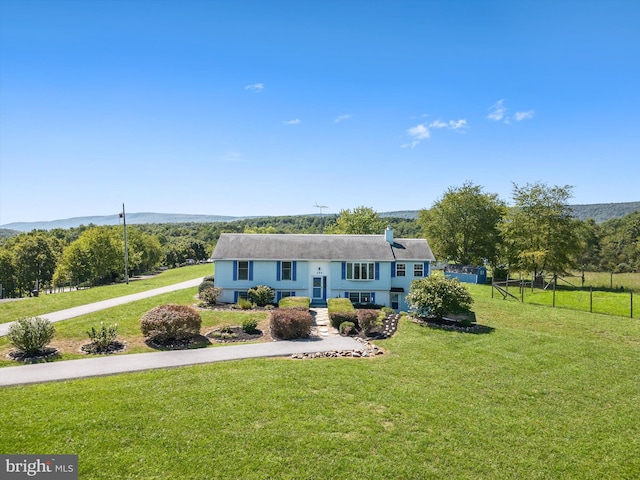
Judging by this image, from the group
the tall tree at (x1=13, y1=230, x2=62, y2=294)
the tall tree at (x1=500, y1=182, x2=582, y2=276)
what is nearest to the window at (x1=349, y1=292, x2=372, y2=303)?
the tall tree at (x1=500, y1=182, x2=582, y2=276)

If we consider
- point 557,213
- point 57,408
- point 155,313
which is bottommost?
point 57,408

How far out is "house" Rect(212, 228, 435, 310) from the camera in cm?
2506

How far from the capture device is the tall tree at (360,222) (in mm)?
56906

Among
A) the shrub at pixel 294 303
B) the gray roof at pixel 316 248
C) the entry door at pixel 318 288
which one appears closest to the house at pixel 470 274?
the gray roof at pixel 316 248

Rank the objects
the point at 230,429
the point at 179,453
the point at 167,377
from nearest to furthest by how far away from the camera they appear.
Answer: the point at 179,453, the point at 230,429, the point at 167,377

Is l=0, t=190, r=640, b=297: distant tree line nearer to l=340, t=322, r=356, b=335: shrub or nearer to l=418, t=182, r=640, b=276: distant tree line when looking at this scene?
l=418, t=182, r=640, b=276: distant tree line

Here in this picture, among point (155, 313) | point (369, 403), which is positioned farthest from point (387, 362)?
point (155, 313)

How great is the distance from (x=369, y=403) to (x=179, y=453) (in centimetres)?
491

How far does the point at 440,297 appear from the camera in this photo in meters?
19.3

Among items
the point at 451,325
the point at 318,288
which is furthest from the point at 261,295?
the point at 451,325

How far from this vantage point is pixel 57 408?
8898 mm

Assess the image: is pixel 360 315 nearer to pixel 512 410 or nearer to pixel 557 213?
pixel 512 410

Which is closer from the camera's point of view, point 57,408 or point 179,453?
point 179,453

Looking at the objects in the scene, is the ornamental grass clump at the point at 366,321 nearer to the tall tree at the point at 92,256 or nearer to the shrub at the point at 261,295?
the shrub at the point at 261,295
